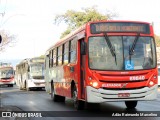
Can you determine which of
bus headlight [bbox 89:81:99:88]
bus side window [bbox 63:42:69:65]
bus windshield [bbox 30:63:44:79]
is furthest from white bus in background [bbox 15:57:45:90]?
bus headlight [bbox 89:81:99:88]

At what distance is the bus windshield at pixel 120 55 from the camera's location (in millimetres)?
14273

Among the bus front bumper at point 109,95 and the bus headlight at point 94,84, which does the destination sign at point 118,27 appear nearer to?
the bus headlight at point 94,84

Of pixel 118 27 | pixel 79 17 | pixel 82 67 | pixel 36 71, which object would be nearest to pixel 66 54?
pixel 82 67

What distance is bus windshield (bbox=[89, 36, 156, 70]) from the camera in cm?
1427

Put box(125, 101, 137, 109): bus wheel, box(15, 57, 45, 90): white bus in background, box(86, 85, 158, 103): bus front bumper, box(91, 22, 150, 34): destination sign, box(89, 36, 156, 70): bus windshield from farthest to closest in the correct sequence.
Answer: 1. box(15, 57, 45, 90): white bus in background
2. box(125, 101, 137, 109): bus wheel
3. box(91, 22, 150, 34): destination sign
4. box(89, 36, 156, 70): bus windshield
5. box(86, 85, 158, 103): bus front bumper

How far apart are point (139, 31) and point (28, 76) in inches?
1001

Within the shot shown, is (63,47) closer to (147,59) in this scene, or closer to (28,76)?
(147,59)

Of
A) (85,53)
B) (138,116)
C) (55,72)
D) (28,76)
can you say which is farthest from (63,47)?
(28,76)

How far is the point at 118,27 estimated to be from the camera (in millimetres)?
14773

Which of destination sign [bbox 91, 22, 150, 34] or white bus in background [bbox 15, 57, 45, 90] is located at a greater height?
destination sign [bbox 91, 22, 150, 34]

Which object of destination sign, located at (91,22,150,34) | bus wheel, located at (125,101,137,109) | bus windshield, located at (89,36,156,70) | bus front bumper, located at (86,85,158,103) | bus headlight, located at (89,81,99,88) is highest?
destination sign, located at (91,22,150,34)

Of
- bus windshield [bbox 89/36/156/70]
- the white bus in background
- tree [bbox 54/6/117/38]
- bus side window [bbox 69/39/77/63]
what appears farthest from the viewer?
tree [bbox 54/6/117/38]

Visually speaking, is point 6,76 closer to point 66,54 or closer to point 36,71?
point 36,71

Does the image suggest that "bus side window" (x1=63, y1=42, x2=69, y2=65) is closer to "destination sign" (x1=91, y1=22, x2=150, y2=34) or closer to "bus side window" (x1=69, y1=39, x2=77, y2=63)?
"bus side window" (x1=69, y1=39, x2=77, y2=63)
